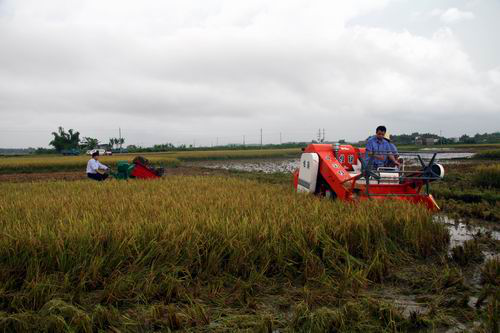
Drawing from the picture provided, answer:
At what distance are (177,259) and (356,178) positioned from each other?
311cm

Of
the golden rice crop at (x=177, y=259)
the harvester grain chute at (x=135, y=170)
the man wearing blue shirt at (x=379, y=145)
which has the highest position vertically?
the man wearing blue shirt at (x=379, y=145)

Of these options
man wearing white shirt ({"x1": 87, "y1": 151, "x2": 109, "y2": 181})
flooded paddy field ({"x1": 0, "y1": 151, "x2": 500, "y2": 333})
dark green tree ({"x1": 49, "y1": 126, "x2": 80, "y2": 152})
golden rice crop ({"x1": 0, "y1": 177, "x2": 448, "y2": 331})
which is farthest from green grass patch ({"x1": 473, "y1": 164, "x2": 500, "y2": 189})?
dark green tree ({"x1": 49, "y1": 126, "x2": 80, "y2": 152})

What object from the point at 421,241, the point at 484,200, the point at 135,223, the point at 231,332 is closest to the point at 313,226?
the point at 421,241

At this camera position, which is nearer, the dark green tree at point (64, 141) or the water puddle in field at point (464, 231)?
the water puddle in field at point (464, 231)

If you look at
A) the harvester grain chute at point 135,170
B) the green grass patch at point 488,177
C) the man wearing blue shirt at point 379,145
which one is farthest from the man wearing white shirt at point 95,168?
the green grass patch at point 488,177

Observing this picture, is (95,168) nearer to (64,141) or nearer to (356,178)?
(356,178)

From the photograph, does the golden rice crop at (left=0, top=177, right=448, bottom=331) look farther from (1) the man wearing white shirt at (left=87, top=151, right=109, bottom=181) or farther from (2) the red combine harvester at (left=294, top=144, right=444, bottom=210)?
(1) the man wearing white shirt at (left=87, top=151, right=109, bottom=181)

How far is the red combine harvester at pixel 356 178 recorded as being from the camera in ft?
16.3

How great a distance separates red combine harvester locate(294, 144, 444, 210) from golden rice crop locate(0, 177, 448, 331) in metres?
0.88

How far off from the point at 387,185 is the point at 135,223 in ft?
14.0

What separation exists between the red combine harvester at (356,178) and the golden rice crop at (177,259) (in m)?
0.88

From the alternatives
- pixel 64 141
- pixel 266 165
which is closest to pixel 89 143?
pixel 64 141

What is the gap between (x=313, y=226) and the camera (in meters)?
3.64

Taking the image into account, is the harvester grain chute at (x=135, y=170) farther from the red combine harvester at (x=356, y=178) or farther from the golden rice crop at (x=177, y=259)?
the golden rice crop at (x=177, y=259)
